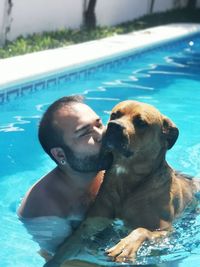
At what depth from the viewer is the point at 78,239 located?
4039 mm

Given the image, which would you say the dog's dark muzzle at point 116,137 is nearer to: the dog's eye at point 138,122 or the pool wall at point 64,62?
the dog's eye at point 138,122

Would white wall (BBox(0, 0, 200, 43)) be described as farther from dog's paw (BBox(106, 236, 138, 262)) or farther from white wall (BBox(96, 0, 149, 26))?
dog's paw (BBox(106, 236, 138, 262))

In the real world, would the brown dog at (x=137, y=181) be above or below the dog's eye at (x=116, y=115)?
below

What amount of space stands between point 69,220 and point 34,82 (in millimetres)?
5453

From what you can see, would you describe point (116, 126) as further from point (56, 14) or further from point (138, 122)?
point (56, 14)

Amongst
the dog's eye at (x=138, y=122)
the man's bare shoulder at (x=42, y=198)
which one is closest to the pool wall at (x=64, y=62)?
the man's bare shoulder at (x=42, y=198)

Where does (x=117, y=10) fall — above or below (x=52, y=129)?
below

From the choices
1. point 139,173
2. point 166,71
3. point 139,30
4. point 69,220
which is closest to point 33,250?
point 69,220

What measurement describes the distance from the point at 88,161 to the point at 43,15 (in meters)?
11.3

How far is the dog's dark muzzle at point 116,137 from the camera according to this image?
3.72m

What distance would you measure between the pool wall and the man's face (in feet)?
15.6

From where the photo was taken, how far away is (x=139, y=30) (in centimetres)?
1628

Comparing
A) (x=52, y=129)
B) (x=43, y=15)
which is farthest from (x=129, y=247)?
(x=43, y=15)

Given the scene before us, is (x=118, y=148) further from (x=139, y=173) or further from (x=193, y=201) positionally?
(x=193, y=201)
